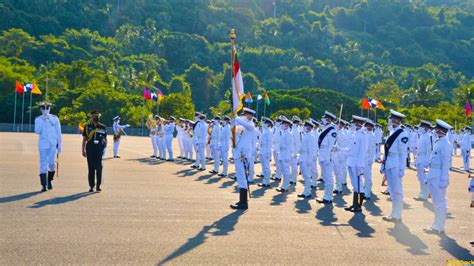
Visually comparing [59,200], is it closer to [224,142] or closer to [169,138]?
[224,142]

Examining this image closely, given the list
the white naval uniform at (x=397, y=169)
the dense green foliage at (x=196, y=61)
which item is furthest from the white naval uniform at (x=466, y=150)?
the dense green foliage at (x=196, y=61)

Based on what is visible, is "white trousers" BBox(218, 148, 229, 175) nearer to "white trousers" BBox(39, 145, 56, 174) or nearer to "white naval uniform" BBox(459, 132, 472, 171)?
"white trousers" BBox(39, 145, 56, 174)

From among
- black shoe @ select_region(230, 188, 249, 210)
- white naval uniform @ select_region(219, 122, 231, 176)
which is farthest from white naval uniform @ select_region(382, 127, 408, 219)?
white naval uniform @ select_region(219, 122, 231, 176)

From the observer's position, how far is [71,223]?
38.3 ft

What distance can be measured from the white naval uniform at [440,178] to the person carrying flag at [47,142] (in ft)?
28.2

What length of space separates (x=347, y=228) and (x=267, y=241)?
2.20 m

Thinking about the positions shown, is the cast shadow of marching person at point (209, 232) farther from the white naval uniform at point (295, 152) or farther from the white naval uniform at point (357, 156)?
the white naval uniform at point (295, 152)

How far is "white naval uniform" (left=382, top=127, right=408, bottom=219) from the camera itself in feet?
44.9

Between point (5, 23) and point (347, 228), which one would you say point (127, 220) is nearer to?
point (347, 228)

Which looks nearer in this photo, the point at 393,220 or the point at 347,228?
the point at 347,228

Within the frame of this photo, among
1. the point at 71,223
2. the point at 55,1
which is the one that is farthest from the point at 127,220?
the point at 55,1

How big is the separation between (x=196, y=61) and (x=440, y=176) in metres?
141

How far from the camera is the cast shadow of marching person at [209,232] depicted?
9.68 m

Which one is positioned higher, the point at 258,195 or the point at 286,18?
the point at 286,18
